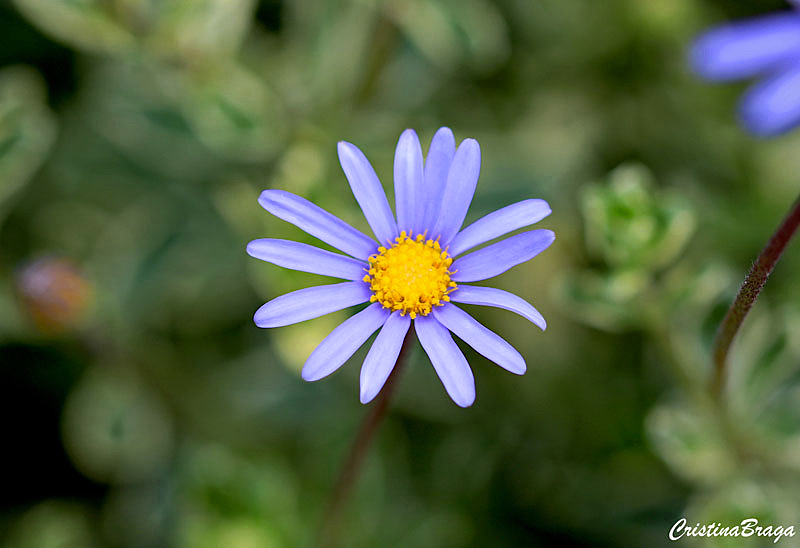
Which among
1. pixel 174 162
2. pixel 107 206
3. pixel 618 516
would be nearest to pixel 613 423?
pixel 618 516

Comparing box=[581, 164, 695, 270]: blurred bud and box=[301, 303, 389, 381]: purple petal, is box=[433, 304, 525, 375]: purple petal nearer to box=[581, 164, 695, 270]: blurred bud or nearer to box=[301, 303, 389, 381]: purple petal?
box=[301, 303, 389, 381]: purple petal

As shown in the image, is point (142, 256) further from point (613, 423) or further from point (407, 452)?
point (613, 423)

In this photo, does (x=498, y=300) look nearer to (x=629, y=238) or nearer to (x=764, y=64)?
(x=629, y=238)

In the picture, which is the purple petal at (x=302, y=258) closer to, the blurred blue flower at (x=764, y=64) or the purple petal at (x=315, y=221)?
the purple petal at (x=315, y=221)

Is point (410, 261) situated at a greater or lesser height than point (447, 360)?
greater

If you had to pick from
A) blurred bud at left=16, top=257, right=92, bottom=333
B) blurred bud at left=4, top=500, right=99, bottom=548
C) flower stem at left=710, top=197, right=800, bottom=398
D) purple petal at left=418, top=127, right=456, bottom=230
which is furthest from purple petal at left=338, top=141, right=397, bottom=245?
blurred bud at left=4, top=500, right=99, bottom=548

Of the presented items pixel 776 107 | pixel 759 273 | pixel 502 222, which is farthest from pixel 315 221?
pixel 776 107
